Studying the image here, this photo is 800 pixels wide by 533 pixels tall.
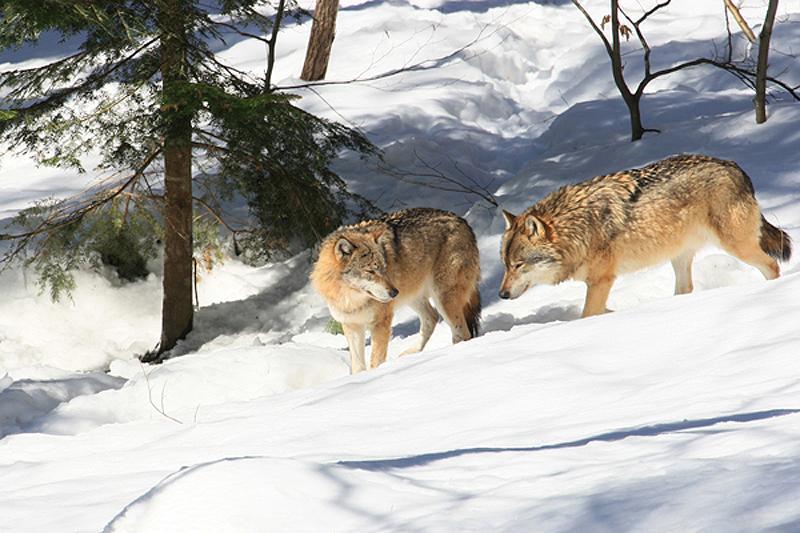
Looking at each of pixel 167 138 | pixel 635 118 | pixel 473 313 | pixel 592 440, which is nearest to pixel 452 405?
pixel 592 440

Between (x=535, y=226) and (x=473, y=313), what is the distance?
1234mm

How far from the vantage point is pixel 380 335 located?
8.37 metres

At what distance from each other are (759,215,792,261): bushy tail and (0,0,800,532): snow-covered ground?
21.6 inches

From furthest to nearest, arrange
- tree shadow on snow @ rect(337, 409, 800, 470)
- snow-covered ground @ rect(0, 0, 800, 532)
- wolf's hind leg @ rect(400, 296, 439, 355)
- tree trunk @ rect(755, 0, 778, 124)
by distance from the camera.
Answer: tree trunk @ rect(755, 0, 778, 124), wolf's hind leg @ rect(400, 296, 439, 355), tree shadow on snow @ rect(337, 409, 800, 470), snow-covered ground @ rect(0, 0, 800, 532)

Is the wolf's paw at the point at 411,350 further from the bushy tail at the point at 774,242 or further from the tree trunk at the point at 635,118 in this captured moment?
the tree trunk at the point at 635,118

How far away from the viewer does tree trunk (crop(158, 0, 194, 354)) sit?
422 inches

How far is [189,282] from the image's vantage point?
12.3 m

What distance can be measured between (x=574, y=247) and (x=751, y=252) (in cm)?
146

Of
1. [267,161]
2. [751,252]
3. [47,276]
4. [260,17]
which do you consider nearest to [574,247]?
[751,252]

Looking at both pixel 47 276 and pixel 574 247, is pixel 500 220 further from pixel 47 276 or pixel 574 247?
pixel 47 276

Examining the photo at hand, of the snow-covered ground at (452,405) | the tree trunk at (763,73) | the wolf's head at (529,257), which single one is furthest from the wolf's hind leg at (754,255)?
the tree trunk at (763,73)

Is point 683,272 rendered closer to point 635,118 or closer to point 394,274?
point 394,274

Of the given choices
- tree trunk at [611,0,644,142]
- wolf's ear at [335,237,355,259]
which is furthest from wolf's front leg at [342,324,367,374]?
tree trunk at [611,0,644,142]

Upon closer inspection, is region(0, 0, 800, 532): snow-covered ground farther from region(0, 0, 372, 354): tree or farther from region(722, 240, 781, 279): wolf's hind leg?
region(0, 0, 372, 354): tree
